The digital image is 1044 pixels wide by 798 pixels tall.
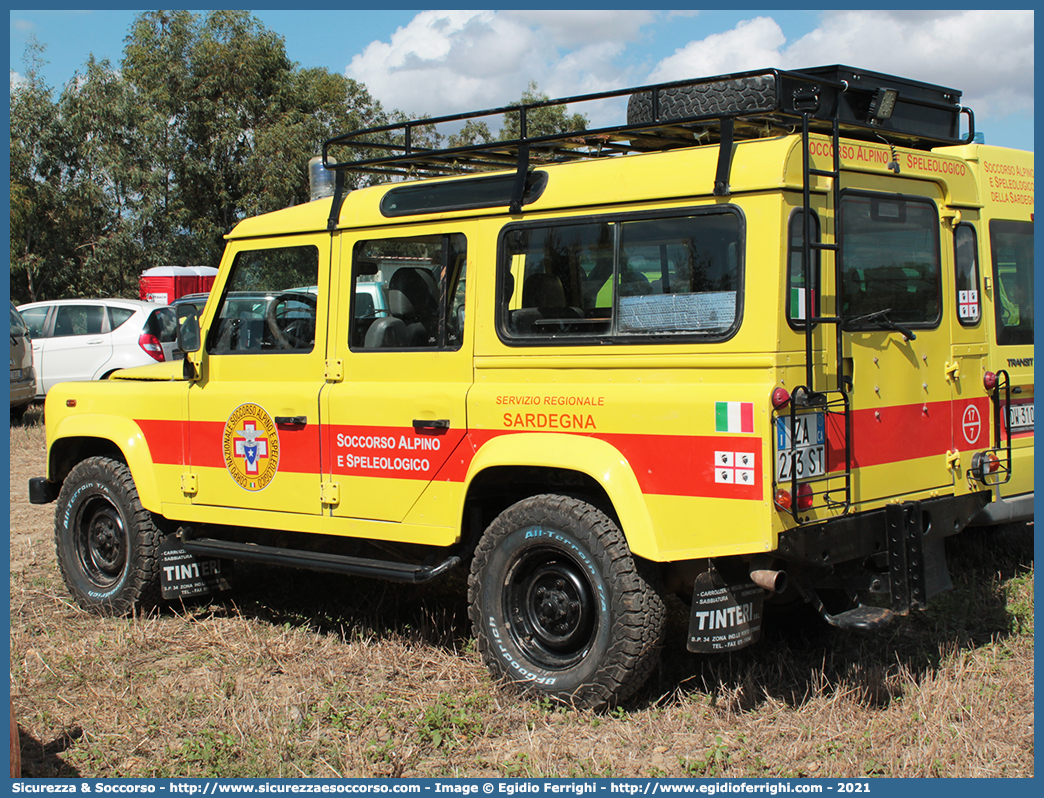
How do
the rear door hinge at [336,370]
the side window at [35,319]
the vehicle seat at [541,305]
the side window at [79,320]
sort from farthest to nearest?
the side window at [35,319], the side window at [79,320], the rear door hinge at [336,370], the vehicle seat at [541,305]

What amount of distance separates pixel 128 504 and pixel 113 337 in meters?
8.71

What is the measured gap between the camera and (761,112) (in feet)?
13.7

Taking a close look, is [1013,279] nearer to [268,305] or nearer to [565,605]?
[565,605]

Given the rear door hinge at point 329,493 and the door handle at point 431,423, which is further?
the rear door hinge at point 329,493

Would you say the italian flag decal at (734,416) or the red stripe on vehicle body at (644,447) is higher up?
the italian flag decal at (734,416)

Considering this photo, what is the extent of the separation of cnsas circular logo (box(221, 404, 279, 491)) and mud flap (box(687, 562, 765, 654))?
→ 248cm

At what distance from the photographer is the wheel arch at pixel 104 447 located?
610cm

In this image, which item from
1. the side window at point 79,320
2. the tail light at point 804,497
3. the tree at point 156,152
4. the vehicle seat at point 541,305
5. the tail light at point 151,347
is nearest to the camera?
the tail light at point 804,497

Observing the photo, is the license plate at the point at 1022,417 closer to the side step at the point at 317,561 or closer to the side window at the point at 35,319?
the side step at the point at 317,561

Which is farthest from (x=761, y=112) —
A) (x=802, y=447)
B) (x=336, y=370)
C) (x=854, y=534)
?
(x=336, y=370)

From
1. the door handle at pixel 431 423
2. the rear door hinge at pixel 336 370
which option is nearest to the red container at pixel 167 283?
the rear door hinge at pixel 336 370

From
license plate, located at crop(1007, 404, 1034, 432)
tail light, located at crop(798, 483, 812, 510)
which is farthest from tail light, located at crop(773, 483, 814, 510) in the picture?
license plate, located at crop(1007, 404, 1034, 432)

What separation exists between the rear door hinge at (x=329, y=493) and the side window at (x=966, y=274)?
322cm

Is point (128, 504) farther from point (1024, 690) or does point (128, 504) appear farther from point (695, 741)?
point (1024, 690)
